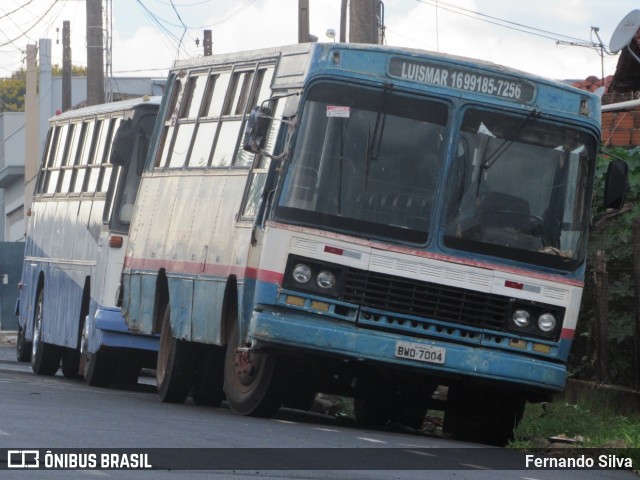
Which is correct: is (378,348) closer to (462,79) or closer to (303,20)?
(462,79)

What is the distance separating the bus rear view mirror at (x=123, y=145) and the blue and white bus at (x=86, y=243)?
1cm

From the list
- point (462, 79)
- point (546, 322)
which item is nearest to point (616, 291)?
point (546, 322)

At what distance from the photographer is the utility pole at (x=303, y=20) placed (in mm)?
31625

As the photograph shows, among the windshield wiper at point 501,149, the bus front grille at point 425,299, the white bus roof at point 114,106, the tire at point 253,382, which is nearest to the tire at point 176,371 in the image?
the tire at point 253,382

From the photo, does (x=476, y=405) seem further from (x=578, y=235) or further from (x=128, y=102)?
(x=128, y=102)

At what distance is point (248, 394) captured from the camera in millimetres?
14398

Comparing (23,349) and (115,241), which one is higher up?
(115,241)

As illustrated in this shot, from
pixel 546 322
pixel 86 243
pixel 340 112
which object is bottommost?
pixel 546 322

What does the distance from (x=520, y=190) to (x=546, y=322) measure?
111 cm

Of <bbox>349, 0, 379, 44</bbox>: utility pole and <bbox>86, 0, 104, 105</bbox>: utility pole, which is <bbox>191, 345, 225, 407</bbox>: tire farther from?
<bbox>86, 0, 104, 105</bbox>: utility pole

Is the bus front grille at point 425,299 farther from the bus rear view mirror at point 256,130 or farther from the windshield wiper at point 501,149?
the bus rear view mirror at point 256,130

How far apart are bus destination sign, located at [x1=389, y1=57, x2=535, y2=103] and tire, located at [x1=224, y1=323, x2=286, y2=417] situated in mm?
2564

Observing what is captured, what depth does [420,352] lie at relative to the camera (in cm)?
1340

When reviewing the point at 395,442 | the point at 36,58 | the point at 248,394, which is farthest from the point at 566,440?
the point at 36,58
